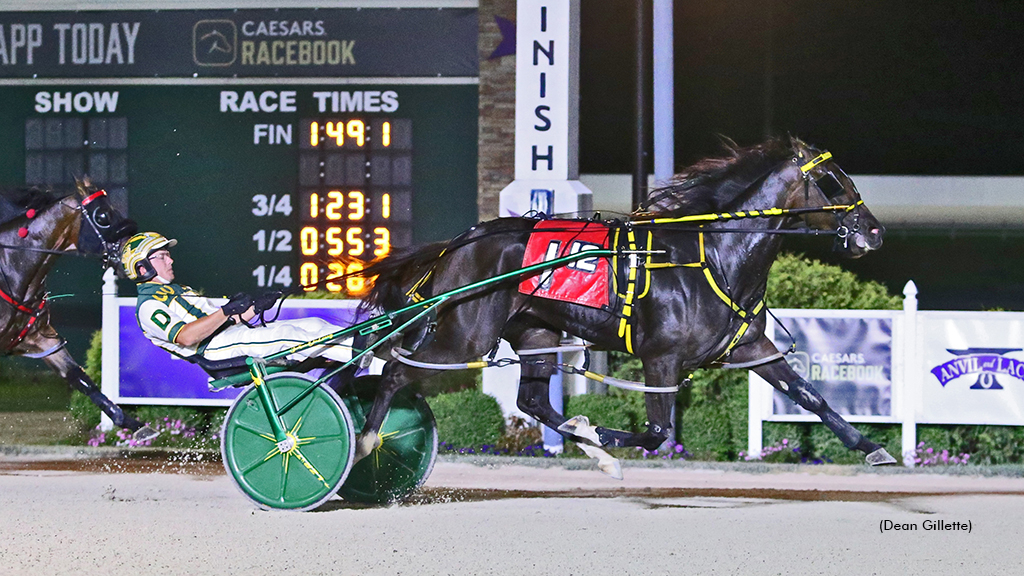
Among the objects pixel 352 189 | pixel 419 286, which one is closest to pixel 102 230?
pixel 419 286

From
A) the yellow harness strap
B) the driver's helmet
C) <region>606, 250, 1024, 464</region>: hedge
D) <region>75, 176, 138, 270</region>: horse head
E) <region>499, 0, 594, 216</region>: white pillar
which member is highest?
<region>499, 0, 594, 216</region>: white pillar

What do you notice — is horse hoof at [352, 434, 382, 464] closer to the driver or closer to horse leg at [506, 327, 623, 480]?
the driver

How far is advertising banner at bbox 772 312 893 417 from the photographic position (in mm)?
8133

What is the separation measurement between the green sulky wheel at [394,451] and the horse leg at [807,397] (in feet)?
5.20

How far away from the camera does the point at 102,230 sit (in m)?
6.52

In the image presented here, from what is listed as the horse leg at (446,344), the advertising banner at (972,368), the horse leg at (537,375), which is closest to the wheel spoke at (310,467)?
the horse leg at (446,344)

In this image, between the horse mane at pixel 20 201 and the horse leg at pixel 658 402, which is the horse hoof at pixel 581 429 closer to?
the horse leg at pixel 658 402

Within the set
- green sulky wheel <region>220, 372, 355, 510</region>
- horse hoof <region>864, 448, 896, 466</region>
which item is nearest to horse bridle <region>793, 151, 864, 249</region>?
horse hoof <region>864, 448, 896, 466</region>

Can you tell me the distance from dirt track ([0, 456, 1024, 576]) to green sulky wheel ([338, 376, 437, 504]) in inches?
4.9

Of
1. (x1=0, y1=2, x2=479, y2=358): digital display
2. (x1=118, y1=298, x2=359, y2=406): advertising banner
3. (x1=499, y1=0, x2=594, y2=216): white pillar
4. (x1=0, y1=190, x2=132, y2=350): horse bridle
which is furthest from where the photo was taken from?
(x1=0, y1=2, x2=479, y2=358): digital display

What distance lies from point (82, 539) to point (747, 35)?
10.2 meters

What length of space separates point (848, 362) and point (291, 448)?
14.1 feet

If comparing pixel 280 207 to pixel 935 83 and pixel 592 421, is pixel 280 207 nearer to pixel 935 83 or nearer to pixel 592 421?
pixel 592 421

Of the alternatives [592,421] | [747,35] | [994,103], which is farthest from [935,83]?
[592,421]
